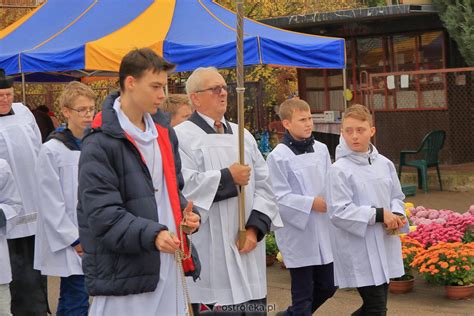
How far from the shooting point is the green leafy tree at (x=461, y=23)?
1614cm

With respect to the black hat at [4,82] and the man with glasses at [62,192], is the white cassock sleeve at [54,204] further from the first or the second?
the black hat at [4,82]

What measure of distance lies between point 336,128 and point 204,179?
14004mm

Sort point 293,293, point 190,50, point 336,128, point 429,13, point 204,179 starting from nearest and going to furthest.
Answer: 1. point 204,179
2. point 293,293
3. point 190,50
4. point 429,13
5. point 336,128

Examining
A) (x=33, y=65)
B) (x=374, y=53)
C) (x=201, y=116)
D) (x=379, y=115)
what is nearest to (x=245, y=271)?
(x=201, y=116)

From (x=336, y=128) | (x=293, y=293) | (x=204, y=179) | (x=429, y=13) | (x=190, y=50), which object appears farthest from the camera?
(x=336, y=128)

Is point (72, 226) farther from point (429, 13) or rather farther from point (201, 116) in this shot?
point (429, 13)

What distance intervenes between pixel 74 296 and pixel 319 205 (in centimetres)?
184

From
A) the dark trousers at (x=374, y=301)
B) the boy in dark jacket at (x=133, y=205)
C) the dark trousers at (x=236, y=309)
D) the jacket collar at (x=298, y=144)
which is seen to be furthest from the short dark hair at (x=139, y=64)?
the jacket collar at (x=298, y=144)

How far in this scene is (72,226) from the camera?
585 centimetres

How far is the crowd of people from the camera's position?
3785mm

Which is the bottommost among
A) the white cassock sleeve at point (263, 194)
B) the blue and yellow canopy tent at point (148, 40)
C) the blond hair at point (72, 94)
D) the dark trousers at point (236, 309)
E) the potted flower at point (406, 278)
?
the potted flower at point (406, 278)

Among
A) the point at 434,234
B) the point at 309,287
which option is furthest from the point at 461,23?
the point at 309,287

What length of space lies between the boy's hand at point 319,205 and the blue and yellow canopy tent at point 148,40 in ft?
15.1

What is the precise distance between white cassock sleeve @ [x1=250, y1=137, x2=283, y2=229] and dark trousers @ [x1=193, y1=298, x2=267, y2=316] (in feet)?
1.54
